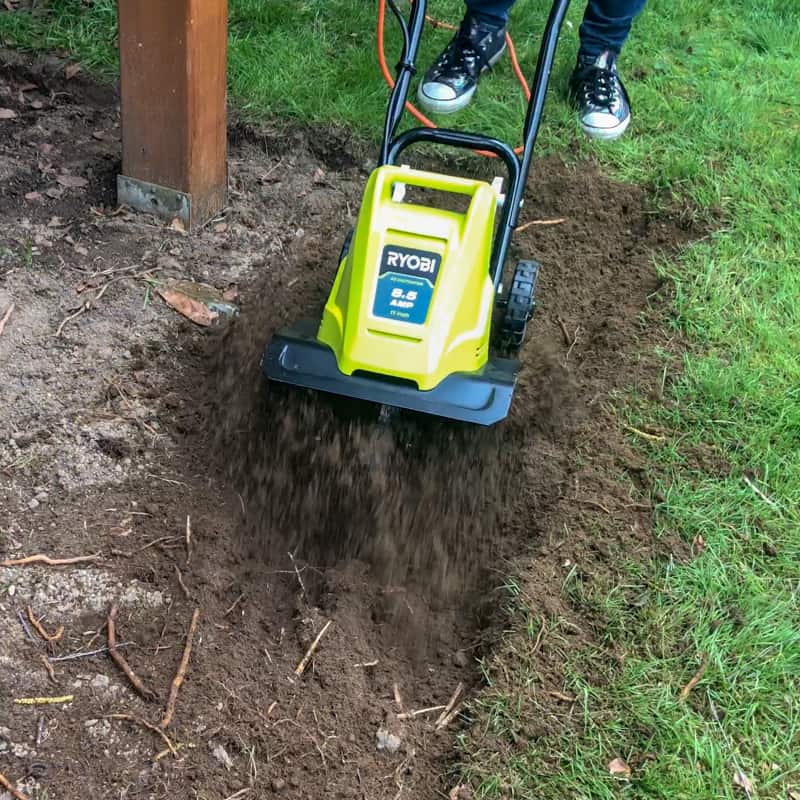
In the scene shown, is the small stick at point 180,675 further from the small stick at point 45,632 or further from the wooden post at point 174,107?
the wooden post at point 174,107

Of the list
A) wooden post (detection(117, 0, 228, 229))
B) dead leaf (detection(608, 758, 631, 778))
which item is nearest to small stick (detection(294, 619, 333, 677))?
dead leaf (detection(608, 758, 631, 778))

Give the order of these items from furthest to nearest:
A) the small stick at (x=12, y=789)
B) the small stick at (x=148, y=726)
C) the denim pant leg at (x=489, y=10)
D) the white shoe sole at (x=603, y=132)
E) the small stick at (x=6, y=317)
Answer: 1. the denim pant leg at (x=489, y=10)
2. the white shoe sole at (x=603, y=132)
3. the small stick at (x=6, y=317)
4. the small stick at (x=148, y=726)
5. the small stick at (x=12, y=789)

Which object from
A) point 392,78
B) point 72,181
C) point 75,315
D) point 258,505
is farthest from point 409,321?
point 392,78

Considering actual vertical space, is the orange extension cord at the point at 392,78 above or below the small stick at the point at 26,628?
above

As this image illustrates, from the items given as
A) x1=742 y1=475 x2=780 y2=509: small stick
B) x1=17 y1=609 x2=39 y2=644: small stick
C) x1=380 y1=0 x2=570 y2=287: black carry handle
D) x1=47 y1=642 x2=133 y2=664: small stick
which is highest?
x1=380 y1=0 x2=570 y2=287: black carry handle

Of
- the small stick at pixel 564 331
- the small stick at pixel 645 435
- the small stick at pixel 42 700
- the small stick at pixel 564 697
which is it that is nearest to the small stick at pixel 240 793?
the small stick at pixel 42 700

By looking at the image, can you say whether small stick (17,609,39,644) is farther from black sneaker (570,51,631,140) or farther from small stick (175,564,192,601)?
black sneaker (570,51,631,140)

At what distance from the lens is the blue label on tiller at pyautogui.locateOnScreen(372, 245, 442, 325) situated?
1.85 metres

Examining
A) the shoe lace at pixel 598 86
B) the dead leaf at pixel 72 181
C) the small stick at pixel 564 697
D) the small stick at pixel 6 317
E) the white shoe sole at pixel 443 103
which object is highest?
the shoe lace at pixel 598 86

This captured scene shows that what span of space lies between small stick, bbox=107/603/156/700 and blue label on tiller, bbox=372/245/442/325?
30.2 inches

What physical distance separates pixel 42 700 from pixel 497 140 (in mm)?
1488

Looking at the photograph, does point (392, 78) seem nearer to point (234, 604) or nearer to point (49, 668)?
point (234, 604)

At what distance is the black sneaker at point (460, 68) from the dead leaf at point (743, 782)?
2.44 m

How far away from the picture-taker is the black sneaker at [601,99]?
3.19 m
